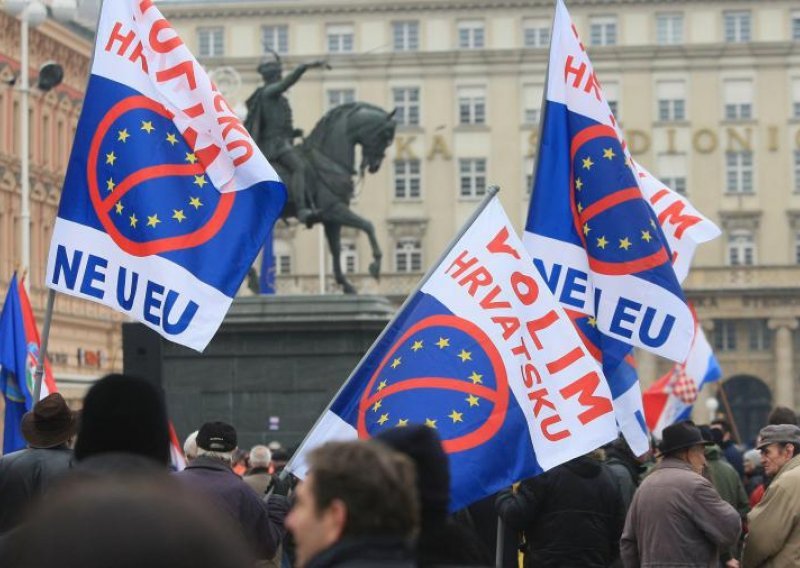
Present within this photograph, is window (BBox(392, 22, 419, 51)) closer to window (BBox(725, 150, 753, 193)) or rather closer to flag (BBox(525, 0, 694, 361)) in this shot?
window (BBox(725, 150, 753, 193))

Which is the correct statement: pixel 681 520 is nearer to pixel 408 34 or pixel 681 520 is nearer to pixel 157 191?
pixel 157 191

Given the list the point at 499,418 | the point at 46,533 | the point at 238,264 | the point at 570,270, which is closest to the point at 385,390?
the point at 499,418

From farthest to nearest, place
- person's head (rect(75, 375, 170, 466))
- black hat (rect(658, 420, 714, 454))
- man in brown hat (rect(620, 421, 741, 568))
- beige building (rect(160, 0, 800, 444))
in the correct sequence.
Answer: beige building (rect(160, 0, 800, 444)), black hat (rect(658, 420, 714, 454)), man in brown hat (rect(620, 421, 741, 568)), person's head (rect(75, 375, 170, 466))

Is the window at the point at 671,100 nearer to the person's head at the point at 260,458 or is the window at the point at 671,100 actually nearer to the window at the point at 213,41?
the window at the point at 213,41

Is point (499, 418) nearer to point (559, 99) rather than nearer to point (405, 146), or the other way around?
point (559, 99)

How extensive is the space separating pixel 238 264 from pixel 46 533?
25.3 ft

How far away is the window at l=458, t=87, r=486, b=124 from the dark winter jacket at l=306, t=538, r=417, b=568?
280 ft

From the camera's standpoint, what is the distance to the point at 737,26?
8819cm

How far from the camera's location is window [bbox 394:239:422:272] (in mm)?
88312

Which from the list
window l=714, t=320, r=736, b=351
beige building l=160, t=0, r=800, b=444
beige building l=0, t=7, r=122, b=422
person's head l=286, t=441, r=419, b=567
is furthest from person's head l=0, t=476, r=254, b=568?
window l=714, t=320, r=736, b=351

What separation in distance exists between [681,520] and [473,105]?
3137 inches

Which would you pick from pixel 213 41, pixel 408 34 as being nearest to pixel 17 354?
pixel 408 34

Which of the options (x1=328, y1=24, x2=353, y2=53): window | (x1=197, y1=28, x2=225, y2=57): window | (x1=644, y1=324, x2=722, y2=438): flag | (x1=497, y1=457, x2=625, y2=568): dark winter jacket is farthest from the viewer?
(x1=197, y1=28, x2=225, y2=57): window

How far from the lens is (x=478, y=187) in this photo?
88.1 m
